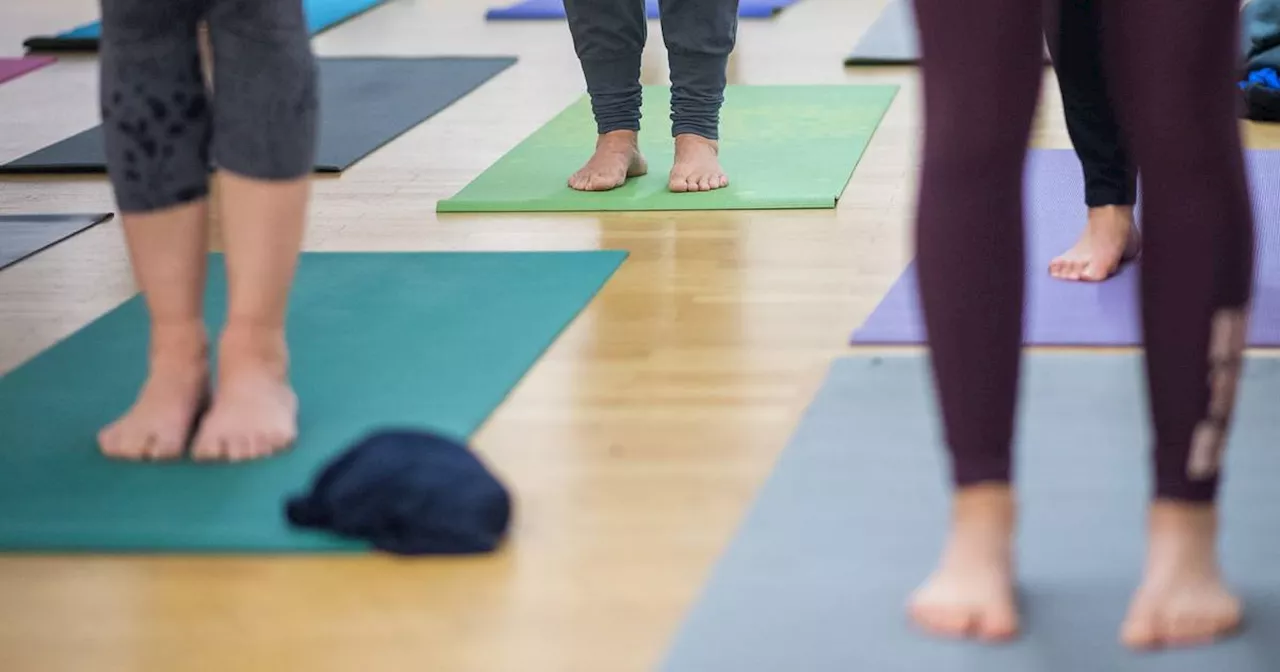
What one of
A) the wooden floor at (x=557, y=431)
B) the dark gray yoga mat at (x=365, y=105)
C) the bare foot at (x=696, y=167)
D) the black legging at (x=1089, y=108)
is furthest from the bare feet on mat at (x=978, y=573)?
the dark gray yoga mat at (x=365, y=105)

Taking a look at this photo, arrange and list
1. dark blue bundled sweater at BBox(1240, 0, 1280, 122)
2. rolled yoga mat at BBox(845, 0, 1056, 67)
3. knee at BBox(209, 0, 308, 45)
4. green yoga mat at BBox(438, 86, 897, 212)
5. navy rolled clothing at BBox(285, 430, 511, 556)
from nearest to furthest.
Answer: navy rolled clothing at BBox(285, 430, 511, 556) < knee at BBox(209, 0, 308, 45) < green yoga mat at BBox(438, 86, 897, 212) < dark blue bundled sweater at BBox(1240, 0, 1280, 122) < rolled yoga mat at BBox(845, 0, 1056, 67)

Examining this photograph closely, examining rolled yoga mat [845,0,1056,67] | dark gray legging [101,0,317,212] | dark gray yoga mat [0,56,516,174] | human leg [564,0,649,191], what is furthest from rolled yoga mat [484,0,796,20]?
dark gray legging [101,0,317,212]

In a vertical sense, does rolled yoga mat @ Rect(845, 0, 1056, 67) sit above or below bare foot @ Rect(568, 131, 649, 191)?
below

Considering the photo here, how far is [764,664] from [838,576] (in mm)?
174

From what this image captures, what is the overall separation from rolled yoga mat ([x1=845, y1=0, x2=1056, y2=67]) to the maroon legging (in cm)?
254

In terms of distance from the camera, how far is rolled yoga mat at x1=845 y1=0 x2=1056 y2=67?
4109 mm

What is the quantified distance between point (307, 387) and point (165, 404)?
21 centimetres

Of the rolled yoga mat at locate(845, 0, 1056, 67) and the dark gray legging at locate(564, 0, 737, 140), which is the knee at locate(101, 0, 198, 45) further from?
the rolled yoga mat at locate(845, 0, 1056, 67)

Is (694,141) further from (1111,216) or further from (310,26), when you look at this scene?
(310,26)

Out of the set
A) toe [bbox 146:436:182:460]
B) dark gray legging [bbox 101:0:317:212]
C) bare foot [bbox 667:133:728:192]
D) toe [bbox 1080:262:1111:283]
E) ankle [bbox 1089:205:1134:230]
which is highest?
dark gray legging [bbox 101:0:317:212]

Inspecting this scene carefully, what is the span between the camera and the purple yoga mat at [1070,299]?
208cm

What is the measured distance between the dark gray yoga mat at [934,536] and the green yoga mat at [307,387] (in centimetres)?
37

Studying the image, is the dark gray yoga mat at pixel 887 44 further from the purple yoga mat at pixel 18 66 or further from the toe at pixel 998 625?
the toe at pixel 998 625

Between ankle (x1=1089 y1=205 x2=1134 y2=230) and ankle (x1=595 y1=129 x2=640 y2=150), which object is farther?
ankle (x1=595 y1=129 x2=640 y2=150)
